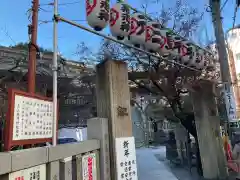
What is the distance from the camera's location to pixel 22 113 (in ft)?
10.0

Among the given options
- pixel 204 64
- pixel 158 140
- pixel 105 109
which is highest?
pixel 204 64

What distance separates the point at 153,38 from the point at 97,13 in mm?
1897

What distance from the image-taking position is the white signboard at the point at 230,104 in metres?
7.52

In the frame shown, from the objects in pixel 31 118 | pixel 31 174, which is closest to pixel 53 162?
pixel 31 174

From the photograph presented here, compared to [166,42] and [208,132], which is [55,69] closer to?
[166,42]

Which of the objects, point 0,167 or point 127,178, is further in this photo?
point 127,178

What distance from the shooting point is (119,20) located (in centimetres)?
523

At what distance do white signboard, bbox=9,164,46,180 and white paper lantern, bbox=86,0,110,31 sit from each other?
2858 mm

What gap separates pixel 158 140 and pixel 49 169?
20.4 m

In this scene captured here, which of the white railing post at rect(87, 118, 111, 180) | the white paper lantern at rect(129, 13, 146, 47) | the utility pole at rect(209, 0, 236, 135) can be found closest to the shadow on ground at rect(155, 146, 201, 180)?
the utility pole at rect(209, 0, 236, 135)

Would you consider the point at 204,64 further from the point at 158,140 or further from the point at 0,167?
the point at 158,140

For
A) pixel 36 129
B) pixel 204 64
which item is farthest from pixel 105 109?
pixel 204 64

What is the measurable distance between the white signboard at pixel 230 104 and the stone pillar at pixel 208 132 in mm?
1757

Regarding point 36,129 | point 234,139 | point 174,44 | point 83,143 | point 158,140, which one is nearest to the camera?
point 36,129
